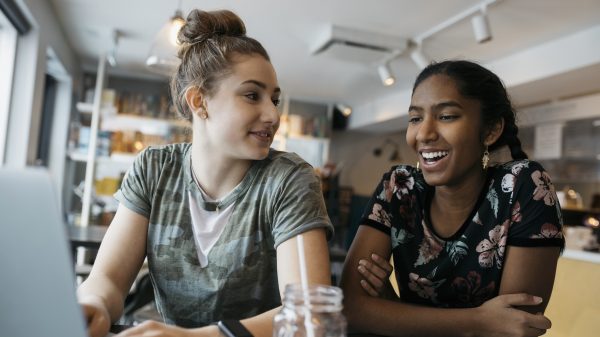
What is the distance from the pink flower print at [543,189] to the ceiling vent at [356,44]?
10.3ft

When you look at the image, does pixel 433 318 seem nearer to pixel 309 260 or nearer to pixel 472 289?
pixel 472 289

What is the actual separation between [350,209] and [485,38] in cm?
448

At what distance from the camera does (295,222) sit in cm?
100

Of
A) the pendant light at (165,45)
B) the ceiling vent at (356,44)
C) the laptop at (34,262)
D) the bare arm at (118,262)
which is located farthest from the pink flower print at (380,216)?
the ceiling vent at (356,44)

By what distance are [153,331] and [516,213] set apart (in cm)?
86

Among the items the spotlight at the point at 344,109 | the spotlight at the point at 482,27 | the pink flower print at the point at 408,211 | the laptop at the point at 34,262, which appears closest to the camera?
the laptop at the point at 34,262

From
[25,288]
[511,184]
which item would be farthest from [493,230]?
[25,288]

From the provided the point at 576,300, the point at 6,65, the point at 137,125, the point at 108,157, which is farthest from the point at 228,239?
the point at 137,125

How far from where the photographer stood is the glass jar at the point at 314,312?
60cm

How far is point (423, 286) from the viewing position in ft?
4.02

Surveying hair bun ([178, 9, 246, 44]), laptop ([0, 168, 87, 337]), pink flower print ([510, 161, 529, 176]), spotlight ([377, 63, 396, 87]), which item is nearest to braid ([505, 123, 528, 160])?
pink flower print ([510, 161, 529, 176])

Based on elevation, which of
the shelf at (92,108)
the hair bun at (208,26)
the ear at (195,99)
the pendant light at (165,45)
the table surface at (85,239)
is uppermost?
the pendant light at (165,45)

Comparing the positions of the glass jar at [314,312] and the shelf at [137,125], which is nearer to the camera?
the glass jar at [314,312]

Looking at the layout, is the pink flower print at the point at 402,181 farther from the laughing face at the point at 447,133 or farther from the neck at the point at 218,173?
the neck at the point at 218,173
